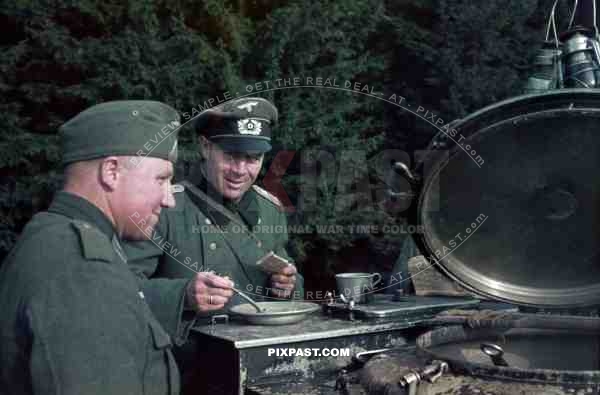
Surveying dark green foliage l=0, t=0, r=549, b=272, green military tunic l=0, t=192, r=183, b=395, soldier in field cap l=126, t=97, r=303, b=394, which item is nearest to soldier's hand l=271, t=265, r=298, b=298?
soldier in field cap l=126, t=97, r=303, b=394

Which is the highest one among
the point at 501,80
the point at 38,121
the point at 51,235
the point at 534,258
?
the point at 501,80

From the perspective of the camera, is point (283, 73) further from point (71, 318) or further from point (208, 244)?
point (71, 318)

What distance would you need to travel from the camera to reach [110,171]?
1.73 m

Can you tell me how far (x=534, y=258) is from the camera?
94.2 inches

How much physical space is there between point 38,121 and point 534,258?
452 centimetres

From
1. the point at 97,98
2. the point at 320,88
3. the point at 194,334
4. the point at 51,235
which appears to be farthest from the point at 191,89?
the point at 51,235

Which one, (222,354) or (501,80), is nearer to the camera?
(222,354)

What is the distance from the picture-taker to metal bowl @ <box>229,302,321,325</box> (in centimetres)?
236

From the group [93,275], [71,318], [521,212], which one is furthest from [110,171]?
[521,212]

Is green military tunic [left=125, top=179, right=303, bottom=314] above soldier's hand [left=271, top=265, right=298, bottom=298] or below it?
above

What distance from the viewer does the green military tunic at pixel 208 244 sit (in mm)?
3020

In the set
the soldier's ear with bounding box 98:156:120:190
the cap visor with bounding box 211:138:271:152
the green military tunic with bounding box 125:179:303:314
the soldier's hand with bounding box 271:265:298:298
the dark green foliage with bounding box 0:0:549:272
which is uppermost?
the dark green foliage with bounding box 0:0:549:272

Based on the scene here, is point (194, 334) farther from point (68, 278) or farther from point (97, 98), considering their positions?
point (97, 98)

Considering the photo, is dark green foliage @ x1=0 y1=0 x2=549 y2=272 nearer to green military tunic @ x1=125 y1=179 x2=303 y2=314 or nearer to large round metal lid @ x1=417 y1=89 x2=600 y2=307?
green military tunic @ x1=125 y1=179 x2=303 y2=314
